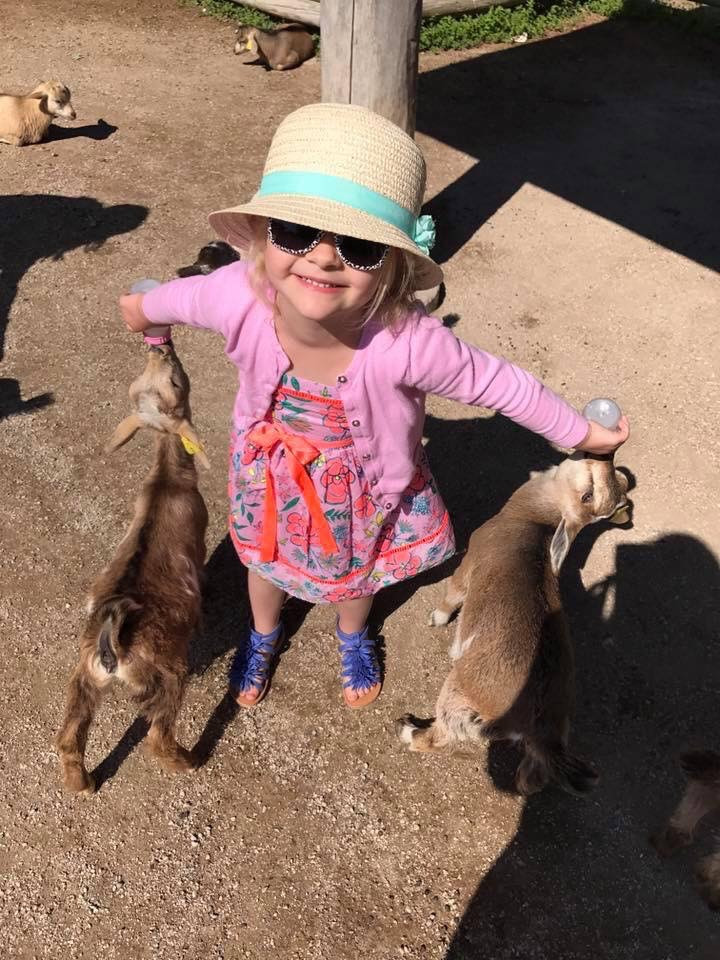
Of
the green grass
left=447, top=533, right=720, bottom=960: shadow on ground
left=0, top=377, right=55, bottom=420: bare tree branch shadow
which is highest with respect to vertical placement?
the green grass

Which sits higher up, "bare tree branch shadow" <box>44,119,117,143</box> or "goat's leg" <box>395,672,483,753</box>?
"bare tree branch shadow" <box>44,119,117,143</box>

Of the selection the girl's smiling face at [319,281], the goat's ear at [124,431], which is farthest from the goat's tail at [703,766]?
the goat's ear at [124,431]

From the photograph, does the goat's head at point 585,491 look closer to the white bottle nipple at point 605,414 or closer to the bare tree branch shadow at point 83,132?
the white bottle nipple at point 605,414

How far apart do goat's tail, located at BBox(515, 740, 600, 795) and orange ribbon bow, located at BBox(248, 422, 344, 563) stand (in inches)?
48.2

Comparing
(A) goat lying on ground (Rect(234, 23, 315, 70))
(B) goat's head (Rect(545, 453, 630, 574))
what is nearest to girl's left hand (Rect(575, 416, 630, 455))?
(B) goat's head (Rect(545, 453, 630, 574))

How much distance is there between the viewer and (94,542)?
4.36m

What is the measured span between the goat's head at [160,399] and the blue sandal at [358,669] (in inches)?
49.1

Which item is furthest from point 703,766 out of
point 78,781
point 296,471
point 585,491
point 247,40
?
point 247,40

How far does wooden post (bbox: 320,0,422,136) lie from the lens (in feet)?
15.9

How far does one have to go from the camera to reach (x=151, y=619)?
10.1ft

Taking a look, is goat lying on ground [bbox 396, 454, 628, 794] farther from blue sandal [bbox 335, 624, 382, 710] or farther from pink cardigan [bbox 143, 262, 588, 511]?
pink cardigan [bbox 143, 262, 588, 511]

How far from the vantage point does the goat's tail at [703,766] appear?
9.77 ft

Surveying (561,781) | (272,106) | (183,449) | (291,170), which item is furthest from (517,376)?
(272,106)

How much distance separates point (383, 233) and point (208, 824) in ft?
8.85
